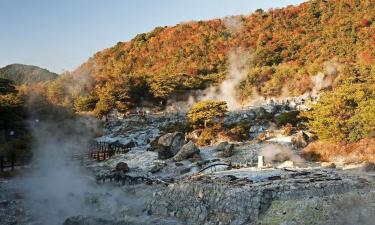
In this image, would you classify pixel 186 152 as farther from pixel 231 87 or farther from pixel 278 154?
pixel 231 87

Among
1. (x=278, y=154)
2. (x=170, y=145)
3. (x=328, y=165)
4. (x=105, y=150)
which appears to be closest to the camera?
(x=328, y=165)

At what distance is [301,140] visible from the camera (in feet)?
105

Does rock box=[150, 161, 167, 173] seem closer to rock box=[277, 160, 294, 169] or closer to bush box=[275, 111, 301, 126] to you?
rock box=[277, 160, 294, 169]

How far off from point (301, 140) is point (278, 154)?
11.6 ft

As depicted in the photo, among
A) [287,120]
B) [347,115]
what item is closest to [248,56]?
[287,120]

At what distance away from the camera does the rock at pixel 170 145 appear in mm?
33812

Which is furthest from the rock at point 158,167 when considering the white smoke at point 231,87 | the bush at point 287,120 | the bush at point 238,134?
the white smoke at point 231,87

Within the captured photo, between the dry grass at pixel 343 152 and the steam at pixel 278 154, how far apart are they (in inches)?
33.8

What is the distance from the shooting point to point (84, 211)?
22047mm

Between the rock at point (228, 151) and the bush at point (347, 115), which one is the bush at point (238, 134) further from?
the bush at point (347, 115)

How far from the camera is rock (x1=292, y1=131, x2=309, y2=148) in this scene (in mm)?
31797

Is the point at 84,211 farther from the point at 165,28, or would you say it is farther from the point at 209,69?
the point at 165,28

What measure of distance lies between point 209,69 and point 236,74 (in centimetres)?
999

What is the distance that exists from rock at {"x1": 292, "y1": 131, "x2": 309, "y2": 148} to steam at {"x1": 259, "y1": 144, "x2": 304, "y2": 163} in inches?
40.5
